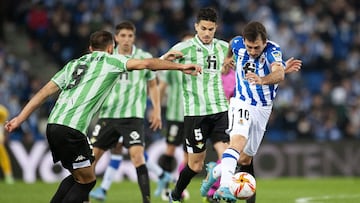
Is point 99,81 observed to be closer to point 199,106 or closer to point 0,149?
point 199,106

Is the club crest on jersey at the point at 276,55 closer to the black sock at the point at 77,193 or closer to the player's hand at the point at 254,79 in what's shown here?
the player's hand at the point at 254,79

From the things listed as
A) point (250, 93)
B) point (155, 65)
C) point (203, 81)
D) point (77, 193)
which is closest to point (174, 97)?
point (203, 81)

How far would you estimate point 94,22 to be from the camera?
22109 millimetres

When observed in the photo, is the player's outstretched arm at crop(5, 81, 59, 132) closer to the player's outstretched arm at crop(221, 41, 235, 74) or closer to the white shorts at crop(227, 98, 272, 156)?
the white shorts at crop(227, 98, 272, 156)

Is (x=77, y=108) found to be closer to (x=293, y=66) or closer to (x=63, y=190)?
(x=63, y=190)

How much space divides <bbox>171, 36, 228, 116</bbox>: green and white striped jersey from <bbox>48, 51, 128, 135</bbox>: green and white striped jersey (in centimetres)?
211

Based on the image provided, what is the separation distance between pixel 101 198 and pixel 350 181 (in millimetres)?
7422

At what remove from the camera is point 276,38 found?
23578mm

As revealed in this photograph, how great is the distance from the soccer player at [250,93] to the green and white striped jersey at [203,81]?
0.80 m

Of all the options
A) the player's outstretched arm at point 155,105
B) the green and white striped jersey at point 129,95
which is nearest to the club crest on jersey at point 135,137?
the green and white striped jersey at point 129,95

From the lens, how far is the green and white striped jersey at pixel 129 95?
1153cm

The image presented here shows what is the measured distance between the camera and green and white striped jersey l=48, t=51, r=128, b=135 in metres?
8.48

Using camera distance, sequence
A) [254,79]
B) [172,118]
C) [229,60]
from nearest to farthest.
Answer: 1. [254,79]
2. [229,60]
3. [172,118]

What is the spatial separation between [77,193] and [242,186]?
181 centimetres
